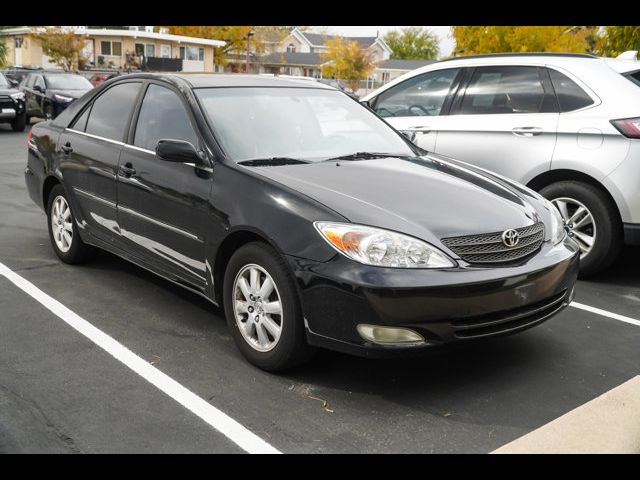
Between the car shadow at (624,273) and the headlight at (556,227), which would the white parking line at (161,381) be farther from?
the car shadow at (624,273)

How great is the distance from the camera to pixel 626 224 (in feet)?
18.7

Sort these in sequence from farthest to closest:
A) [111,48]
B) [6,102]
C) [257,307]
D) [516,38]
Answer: [111,48]
[516,38]
[6,102]
[257,307]

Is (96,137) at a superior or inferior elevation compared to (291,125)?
inferior

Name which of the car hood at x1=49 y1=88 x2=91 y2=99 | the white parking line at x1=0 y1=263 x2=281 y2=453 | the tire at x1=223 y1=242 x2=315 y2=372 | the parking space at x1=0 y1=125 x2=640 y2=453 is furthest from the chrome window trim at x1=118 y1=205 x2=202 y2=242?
the car hood at x1=49 y1=88 x2=91 y2=99

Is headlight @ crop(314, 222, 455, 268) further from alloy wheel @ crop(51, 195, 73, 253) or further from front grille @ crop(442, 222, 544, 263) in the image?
alloy wheel @ crop(51, 195, 73, 253)

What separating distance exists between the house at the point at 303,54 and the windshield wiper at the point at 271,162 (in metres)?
81.7

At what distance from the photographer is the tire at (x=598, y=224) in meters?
5.84

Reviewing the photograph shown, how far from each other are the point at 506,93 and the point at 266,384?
394 centimetres

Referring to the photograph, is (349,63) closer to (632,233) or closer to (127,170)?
(632,233)

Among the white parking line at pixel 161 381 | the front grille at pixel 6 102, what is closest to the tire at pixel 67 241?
the white parking line at pixel 161 381

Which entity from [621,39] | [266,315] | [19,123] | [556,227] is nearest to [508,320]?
[556,227]

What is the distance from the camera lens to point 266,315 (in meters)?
3.96
